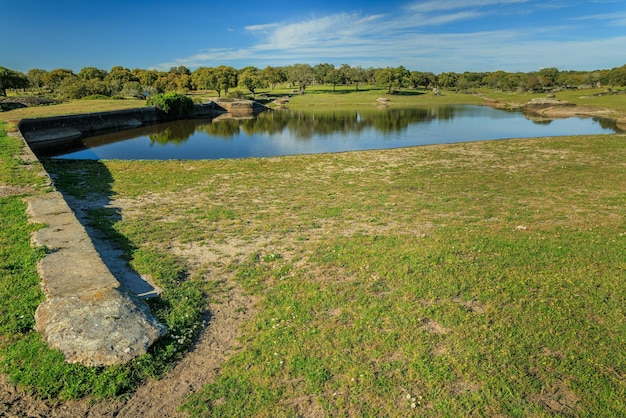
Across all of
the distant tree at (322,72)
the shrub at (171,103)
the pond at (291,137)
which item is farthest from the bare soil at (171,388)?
the distant tree at (322,72)

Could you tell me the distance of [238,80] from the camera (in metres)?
113

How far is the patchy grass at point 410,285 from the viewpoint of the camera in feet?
18.5

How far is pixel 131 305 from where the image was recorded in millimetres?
7176

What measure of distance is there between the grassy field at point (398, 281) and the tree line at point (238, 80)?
72.8 m

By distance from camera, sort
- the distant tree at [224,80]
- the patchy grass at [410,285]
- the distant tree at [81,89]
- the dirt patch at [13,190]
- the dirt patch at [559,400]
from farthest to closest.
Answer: the distant tree at [224,80]
the distant tree at [81,89]
the dirt patch at [13,190]
the patchy grass at [410,285]
the dirt patch at [559,400]

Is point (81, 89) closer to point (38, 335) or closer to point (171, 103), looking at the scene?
point (171, 103)

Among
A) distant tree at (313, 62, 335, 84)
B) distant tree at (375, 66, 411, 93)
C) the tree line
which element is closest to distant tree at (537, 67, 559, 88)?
the tree line

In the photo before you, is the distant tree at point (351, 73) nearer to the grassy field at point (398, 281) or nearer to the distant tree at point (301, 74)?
the distant tree at point (301, 74)

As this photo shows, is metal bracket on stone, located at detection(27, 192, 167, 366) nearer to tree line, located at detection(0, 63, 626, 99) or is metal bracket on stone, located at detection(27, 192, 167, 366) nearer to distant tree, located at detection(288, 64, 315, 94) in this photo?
tree line, located at detection(0, 63, 626, 99)

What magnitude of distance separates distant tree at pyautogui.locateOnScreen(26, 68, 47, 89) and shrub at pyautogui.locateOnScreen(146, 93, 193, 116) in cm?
6511

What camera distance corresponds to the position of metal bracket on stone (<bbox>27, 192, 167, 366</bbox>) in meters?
6.19

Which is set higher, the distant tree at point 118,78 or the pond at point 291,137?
the distant tree at point 118,78

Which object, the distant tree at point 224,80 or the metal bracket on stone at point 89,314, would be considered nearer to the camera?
the metal bracket on stone at point 89,314

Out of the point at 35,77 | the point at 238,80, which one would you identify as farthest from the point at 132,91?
the point at 35,77
